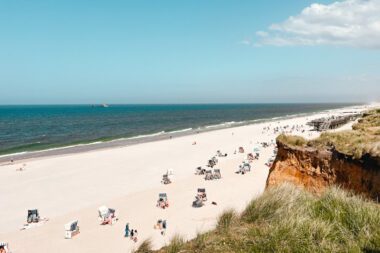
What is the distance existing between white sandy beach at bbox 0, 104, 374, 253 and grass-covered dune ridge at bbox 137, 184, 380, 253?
1.08 metres

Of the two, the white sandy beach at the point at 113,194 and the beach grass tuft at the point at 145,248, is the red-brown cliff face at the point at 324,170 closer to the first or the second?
the white sandy beach at the point at 113,194

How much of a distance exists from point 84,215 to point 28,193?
22.9ft

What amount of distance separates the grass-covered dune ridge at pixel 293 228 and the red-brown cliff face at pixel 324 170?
3354 millimetres

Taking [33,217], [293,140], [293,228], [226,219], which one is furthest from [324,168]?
[33,217]

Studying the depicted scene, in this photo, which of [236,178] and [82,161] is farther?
[82,161]

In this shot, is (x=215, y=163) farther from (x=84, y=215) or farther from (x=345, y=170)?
(x=345, y=170)

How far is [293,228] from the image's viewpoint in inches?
185

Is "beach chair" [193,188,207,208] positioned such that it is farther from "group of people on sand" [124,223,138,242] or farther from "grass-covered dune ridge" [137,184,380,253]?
"grass-covered dune ridge" [137,184,380,253]

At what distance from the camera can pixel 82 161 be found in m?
32.1

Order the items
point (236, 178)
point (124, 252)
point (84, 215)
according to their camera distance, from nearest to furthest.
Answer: point (124, 252), point (84, 215), point (236, 178)

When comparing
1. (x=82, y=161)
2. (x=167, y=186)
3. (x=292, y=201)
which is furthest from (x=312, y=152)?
(x=82, y=161)

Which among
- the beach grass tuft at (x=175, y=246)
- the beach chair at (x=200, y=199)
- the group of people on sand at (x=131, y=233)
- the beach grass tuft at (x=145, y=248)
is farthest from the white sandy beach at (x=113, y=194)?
the beach grass tuft at (x=145, y=248)

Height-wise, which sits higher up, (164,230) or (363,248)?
(363,248)

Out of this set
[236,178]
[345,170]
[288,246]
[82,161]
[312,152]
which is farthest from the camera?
[82,161]
